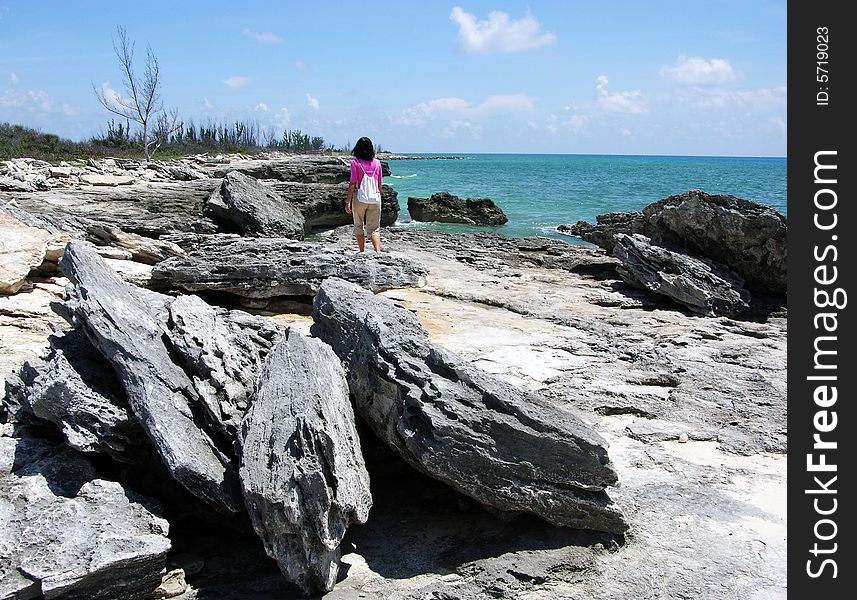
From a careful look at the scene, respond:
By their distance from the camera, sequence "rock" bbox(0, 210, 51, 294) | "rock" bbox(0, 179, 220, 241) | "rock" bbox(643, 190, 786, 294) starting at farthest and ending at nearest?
1. "rock" bbox(643, 190, 786, 294)
2. "rock" bbox(0, 179, 220, 241)
3. "rock" bbox(0, 210, 51, 294)

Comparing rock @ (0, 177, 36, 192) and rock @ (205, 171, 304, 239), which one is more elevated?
rock @ (0, 177, 36, 192)

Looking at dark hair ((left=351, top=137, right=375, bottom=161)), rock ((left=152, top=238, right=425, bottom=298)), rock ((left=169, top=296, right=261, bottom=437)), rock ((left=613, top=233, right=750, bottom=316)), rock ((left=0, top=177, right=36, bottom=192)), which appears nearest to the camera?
rock ((left=169, top=296, right=261, bottom=437))

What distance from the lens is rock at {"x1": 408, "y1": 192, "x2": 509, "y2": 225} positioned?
24.4 meters

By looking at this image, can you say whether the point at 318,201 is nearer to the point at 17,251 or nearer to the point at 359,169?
the point at 359,169

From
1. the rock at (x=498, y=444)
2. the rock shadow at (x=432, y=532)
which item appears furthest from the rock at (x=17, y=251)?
the rock at (x=498, y=444)

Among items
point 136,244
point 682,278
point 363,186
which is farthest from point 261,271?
point 682,278

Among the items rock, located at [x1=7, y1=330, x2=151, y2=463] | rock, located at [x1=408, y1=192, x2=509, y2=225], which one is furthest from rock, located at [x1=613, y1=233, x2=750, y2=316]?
rock, located at [x1=408, y1=192, x2=509, y2=225]

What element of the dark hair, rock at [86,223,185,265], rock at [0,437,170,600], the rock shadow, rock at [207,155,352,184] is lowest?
the rock shadow

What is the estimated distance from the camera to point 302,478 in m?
3.25

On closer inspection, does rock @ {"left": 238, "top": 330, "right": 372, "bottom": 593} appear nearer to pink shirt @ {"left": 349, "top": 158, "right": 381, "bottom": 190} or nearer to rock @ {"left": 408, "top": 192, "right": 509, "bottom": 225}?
pink shirt @ {"left": 349, "top": 158, "right": 381, "bottom": 190}

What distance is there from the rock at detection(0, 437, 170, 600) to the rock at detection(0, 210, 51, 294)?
11.4 feet

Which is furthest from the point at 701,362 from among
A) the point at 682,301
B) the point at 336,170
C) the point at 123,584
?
the point at 336,170

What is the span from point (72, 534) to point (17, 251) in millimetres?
4663

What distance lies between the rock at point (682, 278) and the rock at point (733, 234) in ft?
1.53
